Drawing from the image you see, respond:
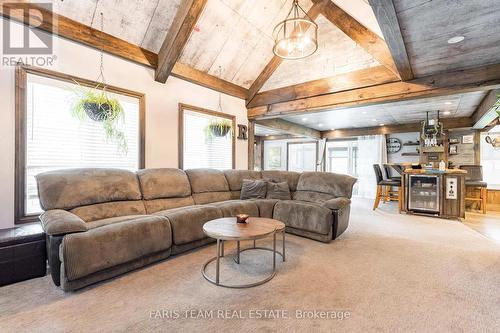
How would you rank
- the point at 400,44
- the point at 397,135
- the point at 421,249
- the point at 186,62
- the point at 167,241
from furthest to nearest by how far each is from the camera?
1. the point at 397,135
2. the point at 186,62
3. the point at 421,249
4. the point at 400,44
5. the point at 167,241

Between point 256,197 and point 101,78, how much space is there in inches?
113

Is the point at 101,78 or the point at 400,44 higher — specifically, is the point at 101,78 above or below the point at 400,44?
below

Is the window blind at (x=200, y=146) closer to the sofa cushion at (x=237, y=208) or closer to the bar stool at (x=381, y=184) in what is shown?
the sofa cushion at (x=237, y=208)

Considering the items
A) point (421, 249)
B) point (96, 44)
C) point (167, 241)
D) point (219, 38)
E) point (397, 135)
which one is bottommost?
point (421, 249)

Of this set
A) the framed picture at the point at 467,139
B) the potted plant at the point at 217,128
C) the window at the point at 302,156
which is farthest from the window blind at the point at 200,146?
the framed picture at the point at 467,139

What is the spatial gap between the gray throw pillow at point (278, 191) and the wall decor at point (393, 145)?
5.81 metres

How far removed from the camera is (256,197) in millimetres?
4012

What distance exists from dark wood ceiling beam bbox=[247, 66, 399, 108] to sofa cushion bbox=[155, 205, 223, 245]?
9.83ft

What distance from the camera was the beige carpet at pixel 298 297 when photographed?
1.53m

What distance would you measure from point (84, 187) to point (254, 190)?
8.00 feet

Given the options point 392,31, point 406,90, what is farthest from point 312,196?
point 392,31

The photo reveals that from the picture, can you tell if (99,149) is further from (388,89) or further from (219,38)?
(388,89)

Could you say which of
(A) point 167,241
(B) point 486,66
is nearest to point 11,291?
(A) point 167,241

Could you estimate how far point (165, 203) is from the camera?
3176 millimetres
